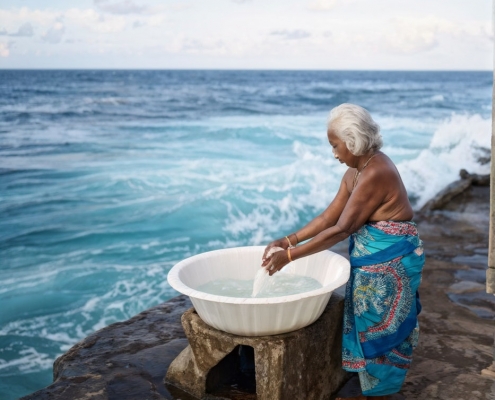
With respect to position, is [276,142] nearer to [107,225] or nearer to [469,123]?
[469,123]

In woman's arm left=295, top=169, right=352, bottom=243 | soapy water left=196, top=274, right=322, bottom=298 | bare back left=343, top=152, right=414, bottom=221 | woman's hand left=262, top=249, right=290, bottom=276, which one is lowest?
soapy water left=196, top=274, right=322, bottom=298

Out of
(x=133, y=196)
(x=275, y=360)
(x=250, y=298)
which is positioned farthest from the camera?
(x=133, y=196)

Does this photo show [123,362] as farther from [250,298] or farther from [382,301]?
[382,301]

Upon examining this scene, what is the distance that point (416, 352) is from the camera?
3.78 metres

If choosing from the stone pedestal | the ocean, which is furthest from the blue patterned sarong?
the ocean

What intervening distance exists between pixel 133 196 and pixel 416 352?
30.2ft

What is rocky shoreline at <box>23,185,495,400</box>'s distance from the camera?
10.7ft

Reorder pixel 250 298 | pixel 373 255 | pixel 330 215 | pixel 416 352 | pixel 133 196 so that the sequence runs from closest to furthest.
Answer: pixel 250 298 < pixel 373 255 < pixel 330 215 < pixel 416 352 < pixel 133 196

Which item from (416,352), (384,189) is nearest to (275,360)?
(384,189)

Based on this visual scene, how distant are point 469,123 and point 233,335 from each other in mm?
17455

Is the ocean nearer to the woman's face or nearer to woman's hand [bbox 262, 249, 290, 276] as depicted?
woman's hand [bbox 262, 249, 290, 276]

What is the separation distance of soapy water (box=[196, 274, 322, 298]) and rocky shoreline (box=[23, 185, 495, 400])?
586 millimetres

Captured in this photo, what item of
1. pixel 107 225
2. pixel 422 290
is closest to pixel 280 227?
pixel 107 225

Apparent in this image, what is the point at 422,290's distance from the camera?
4.93 meters
